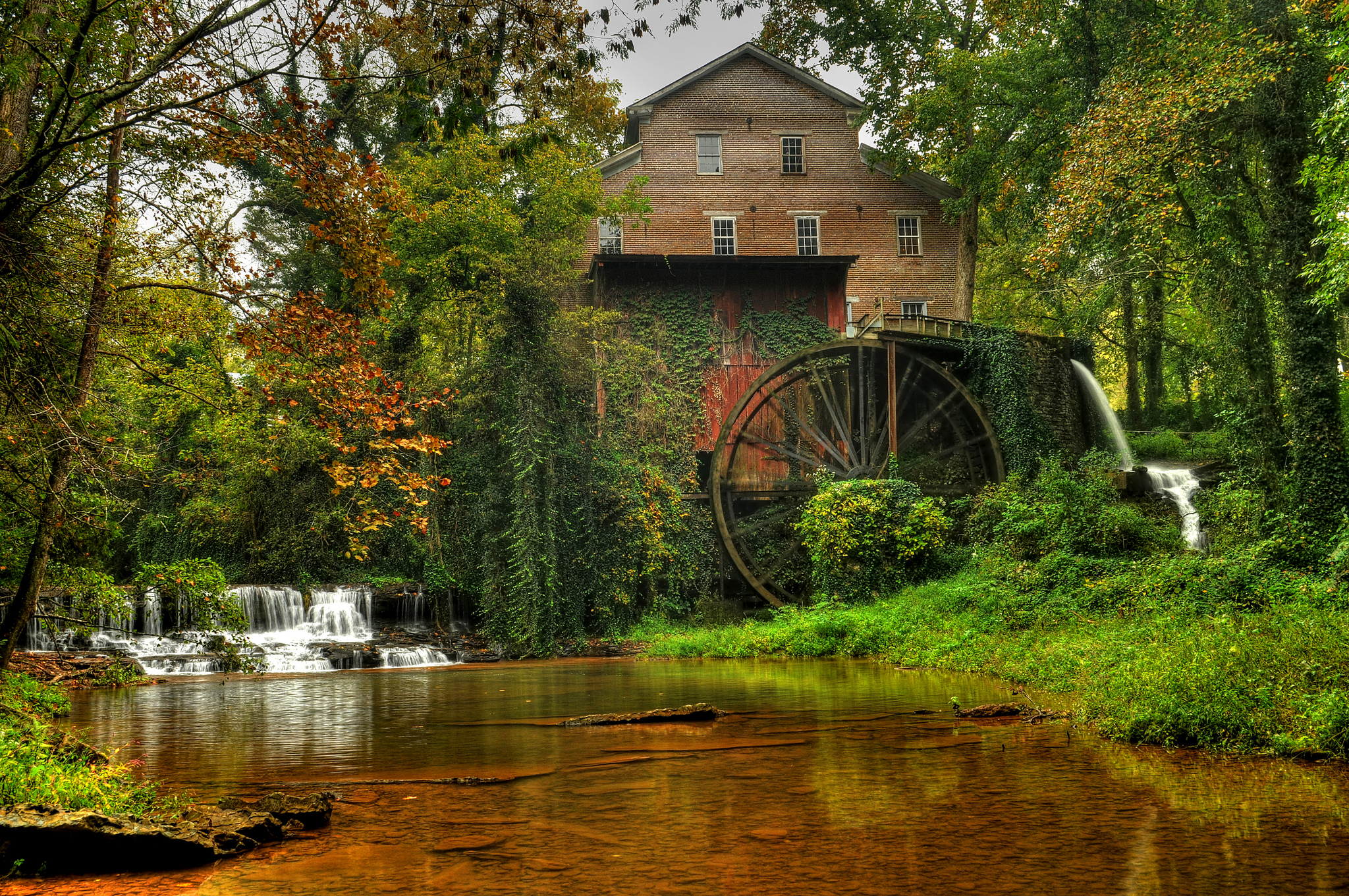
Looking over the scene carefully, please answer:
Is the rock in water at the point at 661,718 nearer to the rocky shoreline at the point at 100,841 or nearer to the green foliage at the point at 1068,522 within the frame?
the rocky shoreline at the point at 100,841

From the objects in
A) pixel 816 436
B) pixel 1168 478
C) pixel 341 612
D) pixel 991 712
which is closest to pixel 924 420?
pixel 816 436

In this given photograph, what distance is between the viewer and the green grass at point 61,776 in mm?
3838

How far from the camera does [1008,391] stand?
21391 millimetres

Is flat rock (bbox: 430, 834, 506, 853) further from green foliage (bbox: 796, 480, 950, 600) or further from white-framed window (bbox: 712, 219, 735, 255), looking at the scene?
white-framed window (bbox: 712, 219, 735, 255)

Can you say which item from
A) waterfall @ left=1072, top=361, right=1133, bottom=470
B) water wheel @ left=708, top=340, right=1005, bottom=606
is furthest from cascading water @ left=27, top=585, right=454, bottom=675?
waterfall @ left=1072, top=361, right=1133, bottom=470

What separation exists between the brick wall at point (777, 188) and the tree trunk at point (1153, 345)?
6.11 metres

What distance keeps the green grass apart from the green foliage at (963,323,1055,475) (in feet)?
64.0

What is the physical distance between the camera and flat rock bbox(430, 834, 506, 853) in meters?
3.75

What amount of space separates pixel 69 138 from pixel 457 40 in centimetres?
214

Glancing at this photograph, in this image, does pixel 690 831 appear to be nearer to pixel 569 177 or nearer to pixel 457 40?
pixel 457 40

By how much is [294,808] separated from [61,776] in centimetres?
98

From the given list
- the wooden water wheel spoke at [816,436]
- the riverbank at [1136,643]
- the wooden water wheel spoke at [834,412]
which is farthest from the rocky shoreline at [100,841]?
the wooden water wheel spoke at [816,436]

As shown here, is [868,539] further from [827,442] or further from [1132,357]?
[1132,357]

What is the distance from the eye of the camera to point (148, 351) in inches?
312
